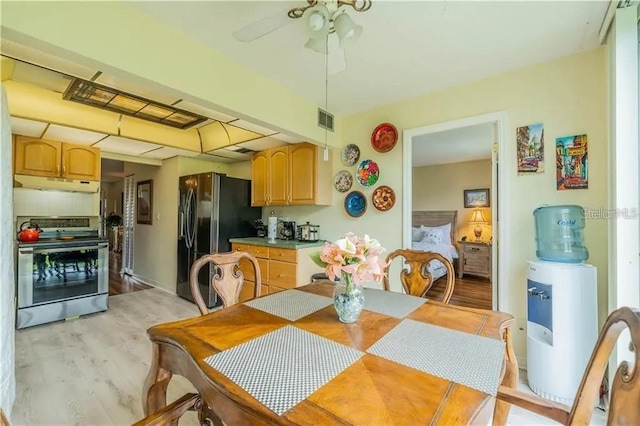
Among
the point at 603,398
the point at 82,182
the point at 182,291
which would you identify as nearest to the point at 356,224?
the point at 603,398

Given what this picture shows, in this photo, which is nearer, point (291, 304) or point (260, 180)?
point (291, 304)

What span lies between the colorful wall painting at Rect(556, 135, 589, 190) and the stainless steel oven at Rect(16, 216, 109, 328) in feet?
15.9

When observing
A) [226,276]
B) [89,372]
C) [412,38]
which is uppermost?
[412,38]

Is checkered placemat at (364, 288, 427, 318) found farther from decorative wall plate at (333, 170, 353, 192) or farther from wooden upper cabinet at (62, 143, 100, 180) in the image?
wooden upper cabinet at (62, 143, 100, 180)

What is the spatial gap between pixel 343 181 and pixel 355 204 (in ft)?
1.09

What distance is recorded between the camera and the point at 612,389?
0.56 metres

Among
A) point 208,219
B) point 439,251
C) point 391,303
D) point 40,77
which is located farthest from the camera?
point 439,251

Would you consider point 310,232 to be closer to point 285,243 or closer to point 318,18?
point 285,243

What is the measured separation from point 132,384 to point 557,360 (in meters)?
2.96

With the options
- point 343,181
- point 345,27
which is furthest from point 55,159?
point 345,27

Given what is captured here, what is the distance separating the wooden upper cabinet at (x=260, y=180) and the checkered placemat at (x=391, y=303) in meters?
Result: 2.49

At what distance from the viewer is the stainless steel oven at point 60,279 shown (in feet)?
9.68

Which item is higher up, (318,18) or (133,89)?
(133,89)

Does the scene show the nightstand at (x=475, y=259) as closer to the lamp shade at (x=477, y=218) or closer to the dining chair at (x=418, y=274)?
the lamp shade at (x=477, y=218)
